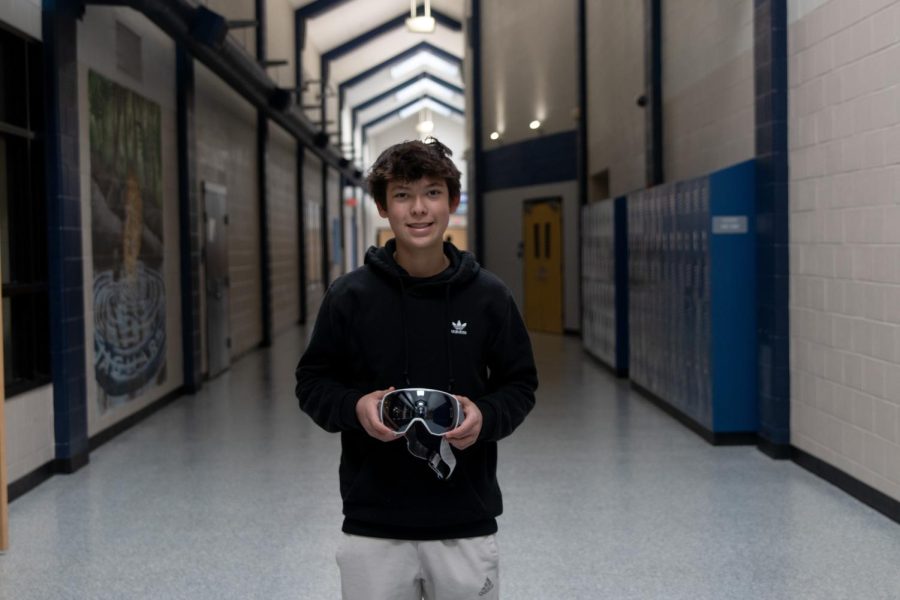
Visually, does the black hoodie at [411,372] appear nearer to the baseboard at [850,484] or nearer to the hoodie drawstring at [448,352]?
the hoodie drawstring at [448,352]

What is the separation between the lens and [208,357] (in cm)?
1011

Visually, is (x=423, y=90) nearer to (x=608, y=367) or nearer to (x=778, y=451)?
(x=608, y=367)

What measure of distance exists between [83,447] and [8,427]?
3.13 ft

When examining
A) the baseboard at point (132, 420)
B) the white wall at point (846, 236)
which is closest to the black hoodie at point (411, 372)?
the white wall at point (846, 236)

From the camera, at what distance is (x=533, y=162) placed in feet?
50.1

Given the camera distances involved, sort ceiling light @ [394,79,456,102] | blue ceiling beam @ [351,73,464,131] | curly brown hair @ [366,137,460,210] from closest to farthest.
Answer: curly brown hair @ [366,137,460,210] < blue ceiling beam @ [351,73,464,131] < ceiling light @ [394,79,456,102]

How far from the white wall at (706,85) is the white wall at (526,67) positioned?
5.34m

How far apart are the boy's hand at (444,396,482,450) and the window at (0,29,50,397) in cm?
419

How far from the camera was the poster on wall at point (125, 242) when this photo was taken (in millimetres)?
6645

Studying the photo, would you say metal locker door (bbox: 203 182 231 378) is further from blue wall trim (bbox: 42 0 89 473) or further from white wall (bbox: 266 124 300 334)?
blue wall trim (bbox: 42 0 89 473)

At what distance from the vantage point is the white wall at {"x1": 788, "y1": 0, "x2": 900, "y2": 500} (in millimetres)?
4500

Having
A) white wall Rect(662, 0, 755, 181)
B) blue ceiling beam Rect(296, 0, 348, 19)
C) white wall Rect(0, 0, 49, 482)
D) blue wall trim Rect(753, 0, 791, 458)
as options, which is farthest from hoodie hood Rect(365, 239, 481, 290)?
blue ceiling beam Rect(296, 0, 348, 19)

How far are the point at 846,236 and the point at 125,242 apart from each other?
190 inches

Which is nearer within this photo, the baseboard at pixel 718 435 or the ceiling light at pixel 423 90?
the baseboard at pixel 718 435
